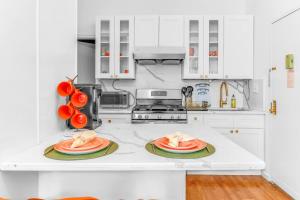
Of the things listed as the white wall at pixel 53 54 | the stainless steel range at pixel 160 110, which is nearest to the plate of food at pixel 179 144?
the white wall at pixel 53 54

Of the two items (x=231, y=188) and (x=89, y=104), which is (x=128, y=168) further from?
(x=231, y=188)

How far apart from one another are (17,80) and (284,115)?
9.02 ft

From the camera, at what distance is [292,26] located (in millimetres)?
2496

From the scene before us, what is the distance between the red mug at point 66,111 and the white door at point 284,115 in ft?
7.42

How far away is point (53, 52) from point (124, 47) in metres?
2.36

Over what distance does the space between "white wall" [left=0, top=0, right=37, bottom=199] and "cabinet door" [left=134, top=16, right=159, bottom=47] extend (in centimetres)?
246

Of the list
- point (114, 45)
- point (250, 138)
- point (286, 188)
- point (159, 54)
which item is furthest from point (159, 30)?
point (286, 188)

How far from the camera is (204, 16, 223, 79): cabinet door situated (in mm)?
3488

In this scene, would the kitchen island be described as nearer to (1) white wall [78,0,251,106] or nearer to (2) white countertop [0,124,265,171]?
(2) white countertop [0,124,265,171]

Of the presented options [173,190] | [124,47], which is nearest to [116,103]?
[124,47]

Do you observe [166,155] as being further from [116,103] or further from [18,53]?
[116,103]

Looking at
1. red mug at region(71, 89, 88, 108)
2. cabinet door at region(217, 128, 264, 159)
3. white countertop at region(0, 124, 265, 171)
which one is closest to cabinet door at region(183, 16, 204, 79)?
cabinet door at region(217, 128, 264, 159)

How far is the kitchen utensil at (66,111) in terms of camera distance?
1.38m

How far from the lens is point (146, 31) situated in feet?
11.5
